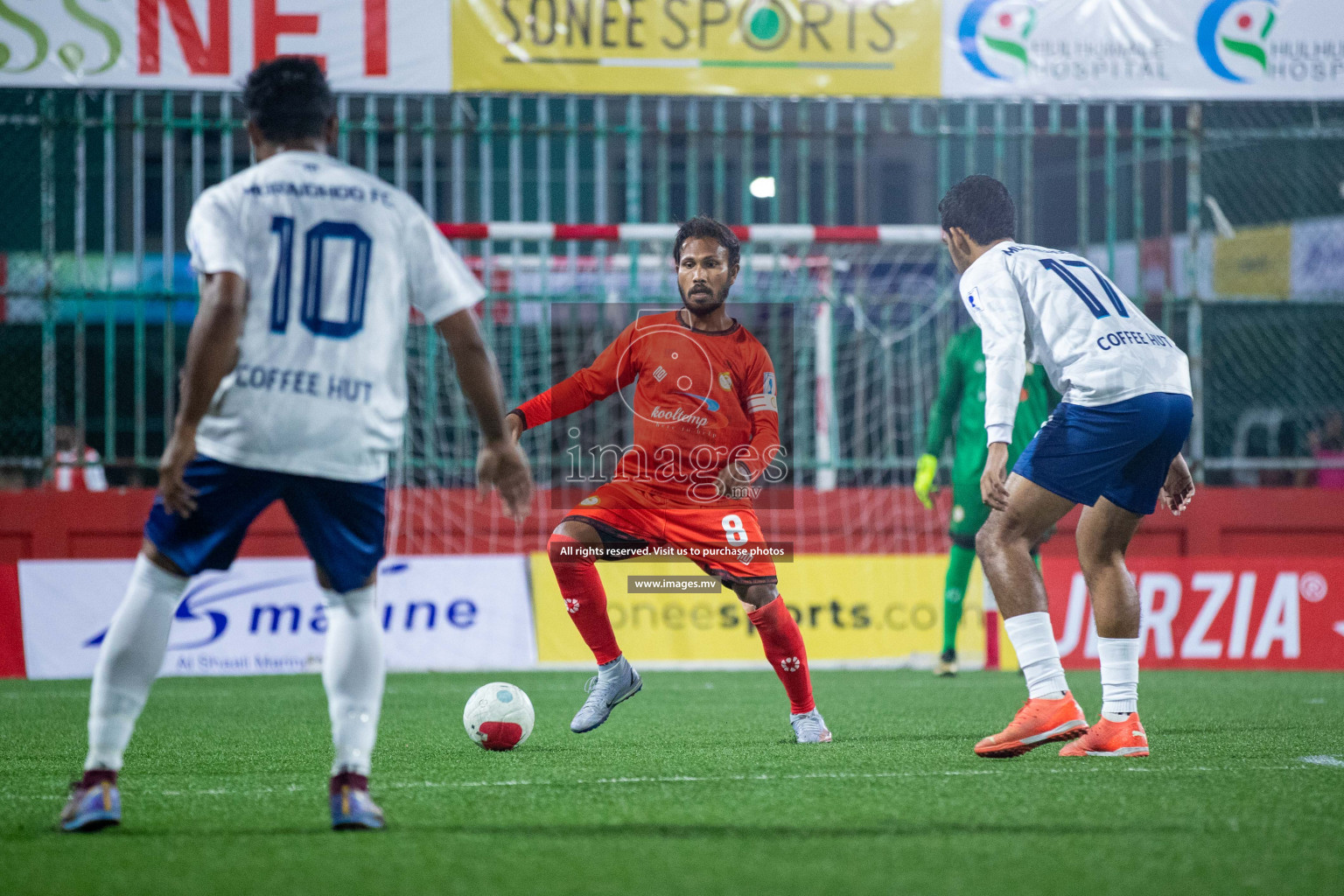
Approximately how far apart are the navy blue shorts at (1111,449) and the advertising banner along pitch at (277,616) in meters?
5.71

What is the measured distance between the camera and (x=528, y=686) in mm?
8781

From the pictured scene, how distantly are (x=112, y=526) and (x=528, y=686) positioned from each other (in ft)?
12.7

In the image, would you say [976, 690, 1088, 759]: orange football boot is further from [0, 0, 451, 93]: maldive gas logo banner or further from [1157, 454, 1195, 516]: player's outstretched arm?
[0, 0, 451, 93]: maldive gas logo banner

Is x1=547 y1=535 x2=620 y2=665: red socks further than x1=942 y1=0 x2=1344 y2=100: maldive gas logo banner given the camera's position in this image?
No

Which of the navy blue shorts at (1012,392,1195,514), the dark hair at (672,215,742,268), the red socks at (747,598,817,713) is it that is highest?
the dark hair at (672,215,742,268)

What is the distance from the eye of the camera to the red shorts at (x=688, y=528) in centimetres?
555

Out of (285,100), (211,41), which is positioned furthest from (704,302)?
(211,41)

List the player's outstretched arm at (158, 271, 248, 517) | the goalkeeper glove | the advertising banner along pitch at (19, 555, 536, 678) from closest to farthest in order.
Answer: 1. the player's outstretched arm at (158, 271, 248, 517)
2. the goalkeeper glove
3. the advertising banner along pitch at (19, 555, 536, 678)

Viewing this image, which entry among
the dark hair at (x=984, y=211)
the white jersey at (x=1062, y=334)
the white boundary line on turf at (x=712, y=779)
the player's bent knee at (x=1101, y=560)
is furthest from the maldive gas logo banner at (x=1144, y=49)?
the white boundary line on turf at (x=712, y=779)

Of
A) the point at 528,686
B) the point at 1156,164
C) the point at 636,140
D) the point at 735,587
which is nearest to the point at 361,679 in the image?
the point at 735,587

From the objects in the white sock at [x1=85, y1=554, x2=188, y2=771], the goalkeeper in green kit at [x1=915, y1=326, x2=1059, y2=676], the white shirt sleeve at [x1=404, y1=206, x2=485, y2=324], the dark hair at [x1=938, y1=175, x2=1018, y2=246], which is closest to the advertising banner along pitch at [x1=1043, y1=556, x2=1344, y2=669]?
the goalkeeper in green kit at [x1=915, y1=326, x2=1059, y2=676]

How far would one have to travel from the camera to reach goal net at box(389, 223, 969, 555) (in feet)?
36.4

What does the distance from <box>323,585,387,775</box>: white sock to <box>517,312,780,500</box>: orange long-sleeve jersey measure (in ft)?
7.10

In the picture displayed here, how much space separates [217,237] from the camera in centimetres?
341
